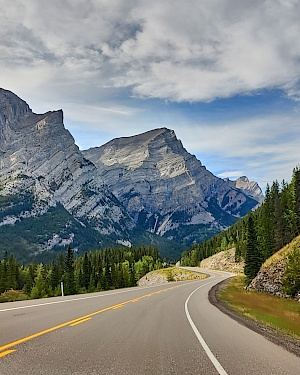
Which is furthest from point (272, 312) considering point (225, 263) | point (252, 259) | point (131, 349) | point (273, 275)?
point (225, 263)

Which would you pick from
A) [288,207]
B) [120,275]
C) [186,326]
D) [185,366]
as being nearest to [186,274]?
[120,275]

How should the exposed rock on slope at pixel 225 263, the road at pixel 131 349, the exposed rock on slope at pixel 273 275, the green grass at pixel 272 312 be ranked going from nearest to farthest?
the road at pixel 131 349 < the green grass at pixel 272 312 < the exposed rock on slope at pixel 273 275 < the exposed rock on slope at pixel 225 263

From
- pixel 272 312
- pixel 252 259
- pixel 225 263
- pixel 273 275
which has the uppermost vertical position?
pixel 252 259

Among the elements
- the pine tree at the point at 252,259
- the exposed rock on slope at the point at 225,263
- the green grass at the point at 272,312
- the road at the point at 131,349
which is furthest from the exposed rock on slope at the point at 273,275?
the exposed rock on slope at the point at 225,263

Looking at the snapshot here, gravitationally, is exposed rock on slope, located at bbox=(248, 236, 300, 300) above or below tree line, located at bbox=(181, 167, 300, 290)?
below

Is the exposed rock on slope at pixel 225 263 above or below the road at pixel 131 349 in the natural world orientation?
below

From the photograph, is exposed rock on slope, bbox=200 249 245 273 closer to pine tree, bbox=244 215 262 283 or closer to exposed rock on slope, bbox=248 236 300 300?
pine tree, bbox=244 215 262 283

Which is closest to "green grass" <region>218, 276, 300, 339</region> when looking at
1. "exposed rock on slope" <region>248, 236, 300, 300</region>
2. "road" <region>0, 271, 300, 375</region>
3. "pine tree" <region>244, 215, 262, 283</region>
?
"road" <region>0, 271, 300, 375</region>

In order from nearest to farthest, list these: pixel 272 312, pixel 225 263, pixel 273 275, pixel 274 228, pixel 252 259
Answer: pixel 272 312, pixel 273 275, pixel 252 259, pixel 274 228, pixel 225 263

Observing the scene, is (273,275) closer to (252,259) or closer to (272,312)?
(252,259)

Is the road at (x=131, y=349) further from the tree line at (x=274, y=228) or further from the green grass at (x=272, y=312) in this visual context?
the tree line at (x=274, y=228)

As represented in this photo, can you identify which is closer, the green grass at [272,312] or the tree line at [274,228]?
the green grass at [272,312]

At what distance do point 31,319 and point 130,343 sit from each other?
588 cm

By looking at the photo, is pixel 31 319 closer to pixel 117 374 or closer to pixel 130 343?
pixel 130 343
